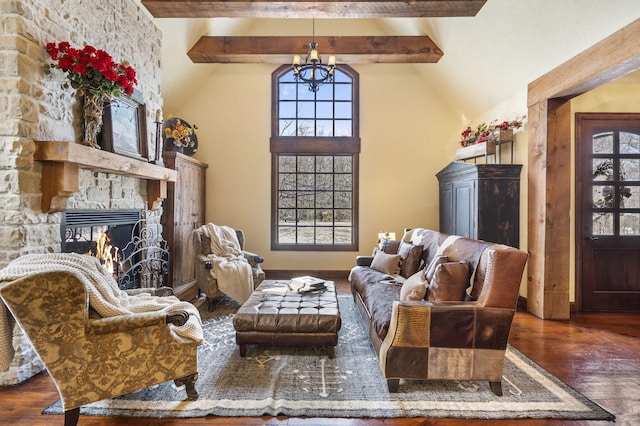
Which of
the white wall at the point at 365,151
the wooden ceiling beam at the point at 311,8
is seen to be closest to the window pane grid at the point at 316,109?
the white wall at the point at 365,151

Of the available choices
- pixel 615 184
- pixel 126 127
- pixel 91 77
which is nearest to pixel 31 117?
pixel 91 77

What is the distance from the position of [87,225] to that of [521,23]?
14.7 ft

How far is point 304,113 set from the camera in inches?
234

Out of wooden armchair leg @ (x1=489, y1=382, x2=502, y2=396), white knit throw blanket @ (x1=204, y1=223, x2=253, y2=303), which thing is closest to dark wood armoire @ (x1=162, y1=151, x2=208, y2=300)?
white knit throw blanket @ (x1=204, y1=223, x2=253, y2=303)

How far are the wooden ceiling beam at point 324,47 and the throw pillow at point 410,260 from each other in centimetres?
279

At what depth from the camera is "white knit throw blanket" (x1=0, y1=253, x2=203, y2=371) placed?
5.98 feet

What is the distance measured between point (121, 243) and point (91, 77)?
1.61 metres

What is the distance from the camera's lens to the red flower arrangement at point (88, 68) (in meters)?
2.51

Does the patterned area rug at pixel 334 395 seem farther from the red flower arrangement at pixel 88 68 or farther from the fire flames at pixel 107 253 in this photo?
the red flower arrangement at pixel 88 68

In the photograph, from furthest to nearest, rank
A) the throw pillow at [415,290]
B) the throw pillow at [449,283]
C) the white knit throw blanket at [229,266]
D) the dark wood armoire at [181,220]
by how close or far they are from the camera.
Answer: the dark wood armoire at [181,220], the white knit throw blanket at [229,266], the throw pillow at [415,290], the throw pillow at [449,283]

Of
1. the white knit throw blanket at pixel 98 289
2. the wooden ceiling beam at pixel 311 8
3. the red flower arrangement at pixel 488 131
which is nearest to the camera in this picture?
the white knit throw blanket at pixel 98 289

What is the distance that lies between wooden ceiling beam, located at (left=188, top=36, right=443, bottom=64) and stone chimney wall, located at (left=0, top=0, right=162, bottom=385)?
73.7 inches

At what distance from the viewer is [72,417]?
185 centimetres

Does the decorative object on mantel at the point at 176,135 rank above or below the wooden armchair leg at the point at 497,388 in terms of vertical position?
above
